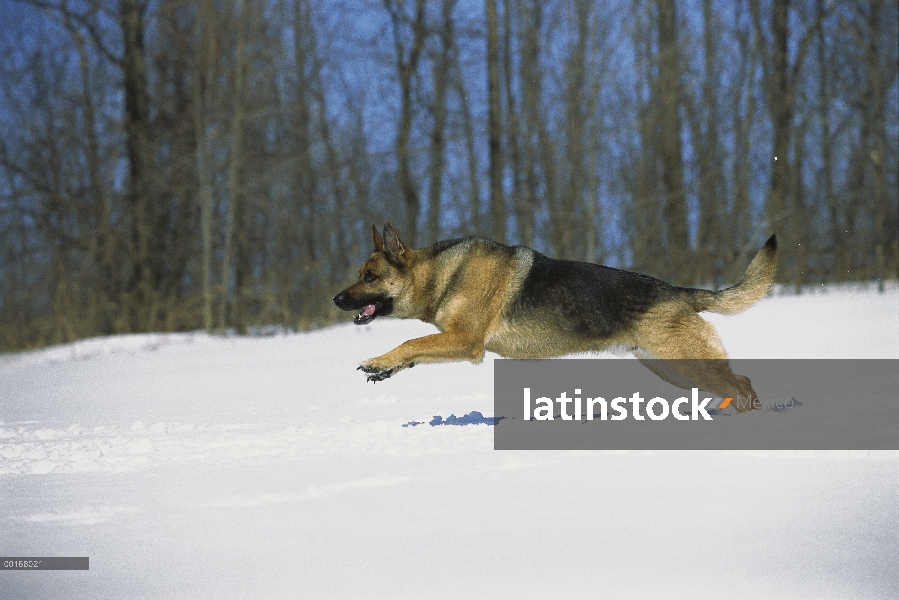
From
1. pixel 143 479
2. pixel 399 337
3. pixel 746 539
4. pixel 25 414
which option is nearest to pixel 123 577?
pixel 143 479

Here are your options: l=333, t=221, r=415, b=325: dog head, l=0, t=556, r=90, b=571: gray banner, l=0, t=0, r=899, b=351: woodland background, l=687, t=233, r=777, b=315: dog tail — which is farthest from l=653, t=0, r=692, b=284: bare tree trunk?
l=0, t=556, r=90, b=571: gray banner

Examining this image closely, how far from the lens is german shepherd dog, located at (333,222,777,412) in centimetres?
616

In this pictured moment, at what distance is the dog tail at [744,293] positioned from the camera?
640 centimetres

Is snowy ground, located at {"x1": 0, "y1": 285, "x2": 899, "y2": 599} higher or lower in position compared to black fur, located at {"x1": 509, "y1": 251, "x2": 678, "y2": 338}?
lower

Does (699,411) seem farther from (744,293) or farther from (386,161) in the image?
(386,161)

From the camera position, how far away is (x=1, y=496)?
4680 millimetres

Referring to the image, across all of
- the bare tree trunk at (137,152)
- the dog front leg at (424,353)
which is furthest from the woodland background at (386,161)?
the dog front leg at (424,353)

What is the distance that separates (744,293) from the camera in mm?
6418

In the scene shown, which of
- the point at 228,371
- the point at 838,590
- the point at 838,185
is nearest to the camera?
the point at 838,590

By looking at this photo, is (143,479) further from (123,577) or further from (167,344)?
(167,344)

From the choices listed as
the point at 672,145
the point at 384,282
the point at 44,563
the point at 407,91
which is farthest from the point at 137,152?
the point at 44,563

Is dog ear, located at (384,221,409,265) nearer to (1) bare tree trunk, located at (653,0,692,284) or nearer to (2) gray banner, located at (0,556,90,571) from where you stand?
(2) gray banner, located at (0,556,90,571)

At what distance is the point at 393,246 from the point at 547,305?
1.27 meters

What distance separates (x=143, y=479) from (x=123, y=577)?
1553 millimetres
